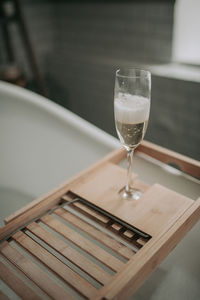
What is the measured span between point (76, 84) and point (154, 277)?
5.54 feet

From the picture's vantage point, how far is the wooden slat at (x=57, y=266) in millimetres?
504

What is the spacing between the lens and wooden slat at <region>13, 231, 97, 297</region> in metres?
0.50

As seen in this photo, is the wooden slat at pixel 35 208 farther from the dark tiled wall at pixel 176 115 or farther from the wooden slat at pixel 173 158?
the dark tiled wall at pixel 176 115

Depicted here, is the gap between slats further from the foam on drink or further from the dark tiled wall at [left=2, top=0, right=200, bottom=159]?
the dark tiled wall at [left=2, top=0, right=200, bottom=159]

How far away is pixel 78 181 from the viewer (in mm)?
745

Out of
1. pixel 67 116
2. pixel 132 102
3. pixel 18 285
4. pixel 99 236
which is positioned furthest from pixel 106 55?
pixel 18 285

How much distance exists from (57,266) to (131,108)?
325mm

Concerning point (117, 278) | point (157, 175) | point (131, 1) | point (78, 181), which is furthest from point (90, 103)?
point (117, 278)

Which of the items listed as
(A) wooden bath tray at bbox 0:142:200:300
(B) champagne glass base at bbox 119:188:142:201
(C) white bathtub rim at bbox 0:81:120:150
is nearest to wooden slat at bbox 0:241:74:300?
(A) wooden bath tray at bbox 0:142:200:300

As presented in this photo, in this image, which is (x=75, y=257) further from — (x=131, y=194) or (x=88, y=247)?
(x=131, y=194)

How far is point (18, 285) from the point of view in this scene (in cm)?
52

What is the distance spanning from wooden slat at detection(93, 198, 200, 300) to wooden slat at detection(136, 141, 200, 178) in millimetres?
185

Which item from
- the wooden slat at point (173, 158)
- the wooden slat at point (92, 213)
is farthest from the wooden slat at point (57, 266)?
the wooden slat at point (173, 158)

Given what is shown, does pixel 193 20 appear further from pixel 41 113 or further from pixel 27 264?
pixel 27 264
